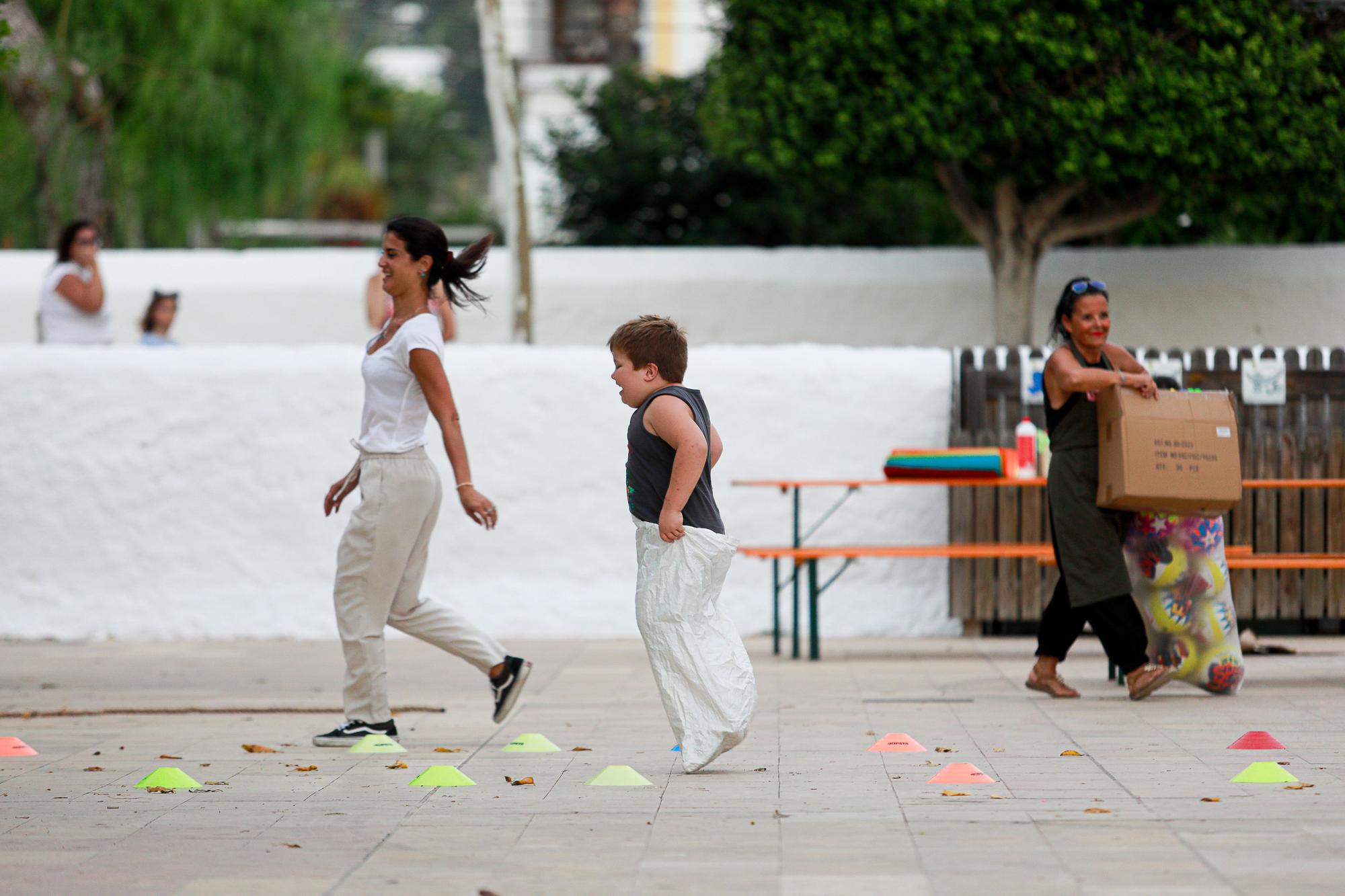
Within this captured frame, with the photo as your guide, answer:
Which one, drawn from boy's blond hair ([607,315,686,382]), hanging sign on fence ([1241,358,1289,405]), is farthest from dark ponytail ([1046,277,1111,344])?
hanging sign on fence ([1241,358,1289,405])

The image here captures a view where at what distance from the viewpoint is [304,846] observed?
178 inches

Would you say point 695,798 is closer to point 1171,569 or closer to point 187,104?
point 1171,569

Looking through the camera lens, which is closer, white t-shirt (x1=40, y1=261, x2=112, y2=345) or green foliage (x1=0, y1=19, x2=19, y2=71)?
green foliage (x1=0, y1=19, x2=19, y2=71)

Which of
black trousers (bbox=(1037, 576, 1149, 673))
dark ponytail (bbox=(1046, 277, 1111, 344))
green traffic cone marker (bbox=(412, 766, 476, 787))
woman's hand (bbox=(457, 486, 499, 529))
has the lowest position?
green traffic cone marker (bbox=(412, 766, 476, 787))

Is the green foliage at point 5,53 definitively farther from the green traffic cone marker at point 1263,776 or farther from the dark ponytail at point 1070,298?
the green traffic cone marker at point 1263,776

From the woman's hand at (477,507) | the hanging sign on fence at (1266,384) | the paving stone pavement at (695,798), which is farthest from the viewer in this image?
the hanging sign on fence at (1266,384)

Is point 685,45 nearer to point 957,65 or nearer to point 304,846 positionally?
point 957,65

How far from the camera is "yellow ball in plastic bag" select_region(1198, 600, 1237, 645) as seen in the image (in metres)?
7.36

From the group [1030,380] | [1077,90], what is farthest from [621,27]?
[1030,380]

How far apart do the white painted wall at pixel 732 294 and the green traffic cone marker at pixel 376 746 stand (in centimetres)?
1004

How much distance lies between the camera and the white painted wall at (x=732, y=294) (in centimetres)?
1611

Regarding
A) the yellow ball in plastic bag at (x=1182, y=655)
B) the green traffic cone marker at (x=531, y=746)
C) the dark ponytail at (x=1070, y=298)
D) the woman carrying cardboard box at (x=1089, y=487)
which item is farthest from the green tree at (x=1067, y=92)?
the green traffic cone marker at (x=531, y=746)

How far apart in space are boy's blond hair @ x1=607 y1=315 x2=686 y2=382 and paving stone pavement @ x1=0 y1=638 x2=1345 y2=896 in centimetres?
127

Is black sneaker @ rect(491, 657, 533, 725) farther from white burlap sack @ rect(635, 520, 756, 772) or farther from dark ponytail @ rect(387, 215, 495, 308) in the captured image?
dark ponytail @ rect(387, 215, 495, 308)
